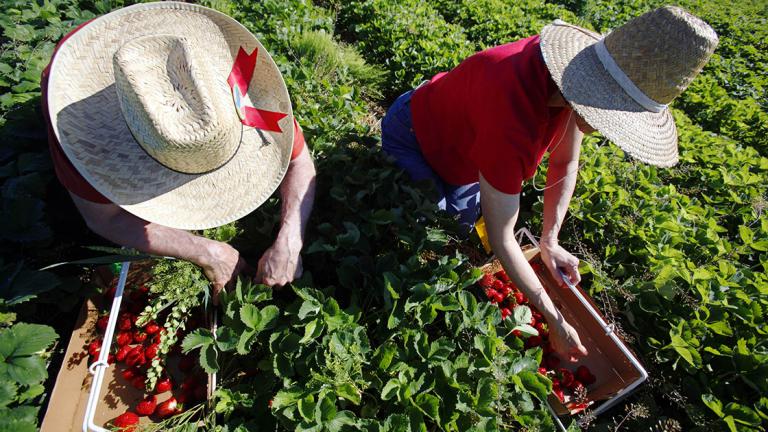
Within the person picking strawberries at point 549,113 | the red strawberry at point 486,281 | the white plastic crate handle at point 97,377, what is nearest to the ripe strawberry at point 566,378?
the person picking strawberries at point 549,113

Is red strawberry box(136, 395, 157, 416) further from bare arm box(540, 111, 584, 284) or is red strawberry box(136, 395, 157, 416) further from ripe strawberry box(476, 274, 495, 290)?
bare arm box(540, 111, 584, 284)

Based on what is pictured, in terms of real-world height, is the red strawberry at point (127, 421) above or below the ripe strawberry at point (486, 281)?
above

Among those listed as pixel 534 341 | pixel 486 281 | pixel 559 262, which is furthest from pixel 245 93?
pixel 534 341

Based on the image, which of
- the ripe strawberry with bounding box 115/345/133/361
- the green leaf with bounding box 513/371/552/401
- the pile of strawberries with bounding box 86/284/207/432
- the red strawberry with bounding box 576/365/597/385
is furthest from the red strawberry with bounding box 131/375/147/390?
the red strawberry with bounding box 576/365/597/385

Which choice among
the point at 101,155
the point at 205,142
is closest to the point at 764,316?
the point at 205,142

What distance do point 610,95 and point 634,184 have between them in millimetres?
2168

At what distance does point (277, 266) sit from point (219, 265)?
272 mm

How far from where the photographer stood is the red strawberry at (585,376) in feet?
7.90

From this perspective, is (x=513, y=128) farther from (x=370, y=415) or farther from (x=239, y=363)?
(x=239, y=363)

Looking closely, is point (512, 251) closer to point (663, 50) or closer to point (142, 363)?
point (663, 50)

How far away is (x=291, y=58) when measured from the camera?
4.17 m

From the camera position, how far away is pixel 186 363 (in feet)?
6.55

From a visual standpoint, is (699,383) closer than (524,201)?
Yes

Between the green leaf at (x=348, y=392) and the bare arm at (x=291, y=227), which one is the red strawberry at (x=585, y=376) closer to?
the green leaf at (x=348, y=392)
